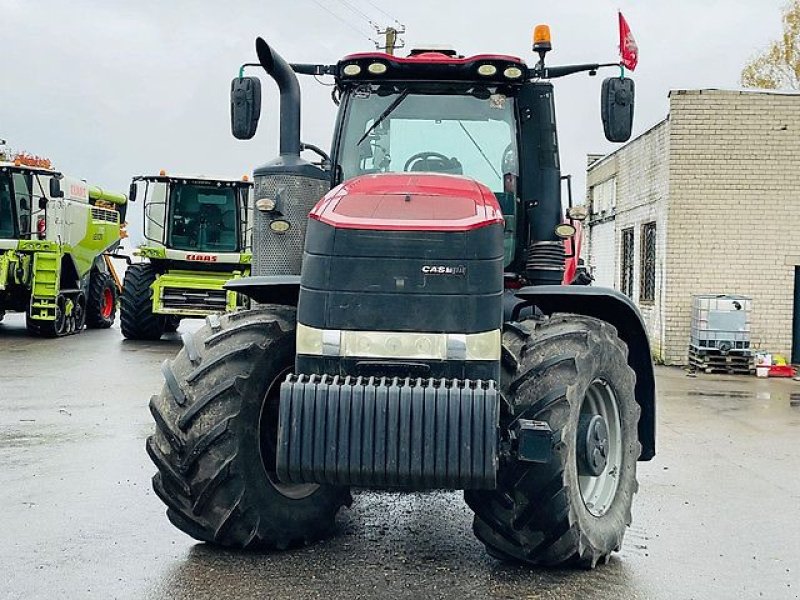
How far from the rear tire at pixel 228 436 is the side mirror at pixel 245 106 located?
5.44ft

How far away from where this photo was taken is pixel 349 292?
454 centimetres

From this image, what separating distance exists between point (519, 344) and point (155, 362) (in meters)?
11.3

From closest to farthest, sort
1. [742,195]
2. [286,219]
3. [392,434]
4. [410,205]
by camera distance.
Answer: [392,434] < [410,205] < [286,219] < [742,195]

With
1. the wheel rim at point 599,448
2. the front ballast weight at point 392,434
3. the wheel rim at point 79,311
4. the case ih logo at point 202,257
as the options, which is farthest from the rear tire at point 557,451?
the wheel rim at point 79,311

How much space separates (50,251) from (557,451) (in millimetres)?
16063

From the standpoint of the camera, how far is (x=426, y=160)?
19.6 feet

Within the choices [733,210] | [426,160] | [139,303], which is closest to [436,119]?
[426,160]

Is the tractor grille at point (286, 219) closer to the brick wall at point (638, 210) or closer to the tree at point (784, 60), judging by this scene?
the brick wall at point (638, 210)

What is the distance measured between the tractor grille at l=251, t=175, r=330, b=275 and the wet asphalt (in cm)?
159

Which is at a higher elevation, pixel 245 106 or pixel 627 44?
pixel 627 44

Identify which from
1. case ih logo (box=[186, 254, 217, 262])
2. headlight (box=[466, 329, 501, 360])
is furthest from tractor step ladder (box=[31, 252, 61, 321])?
headlight (box=[466, 329, 501, 360])

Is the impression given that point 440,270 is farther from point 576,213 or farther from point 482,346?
point 576,213

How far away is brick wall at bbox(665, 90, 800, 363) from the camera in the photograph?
645 inches

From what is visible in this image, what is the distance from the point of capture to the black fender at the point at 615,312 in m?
5.17
